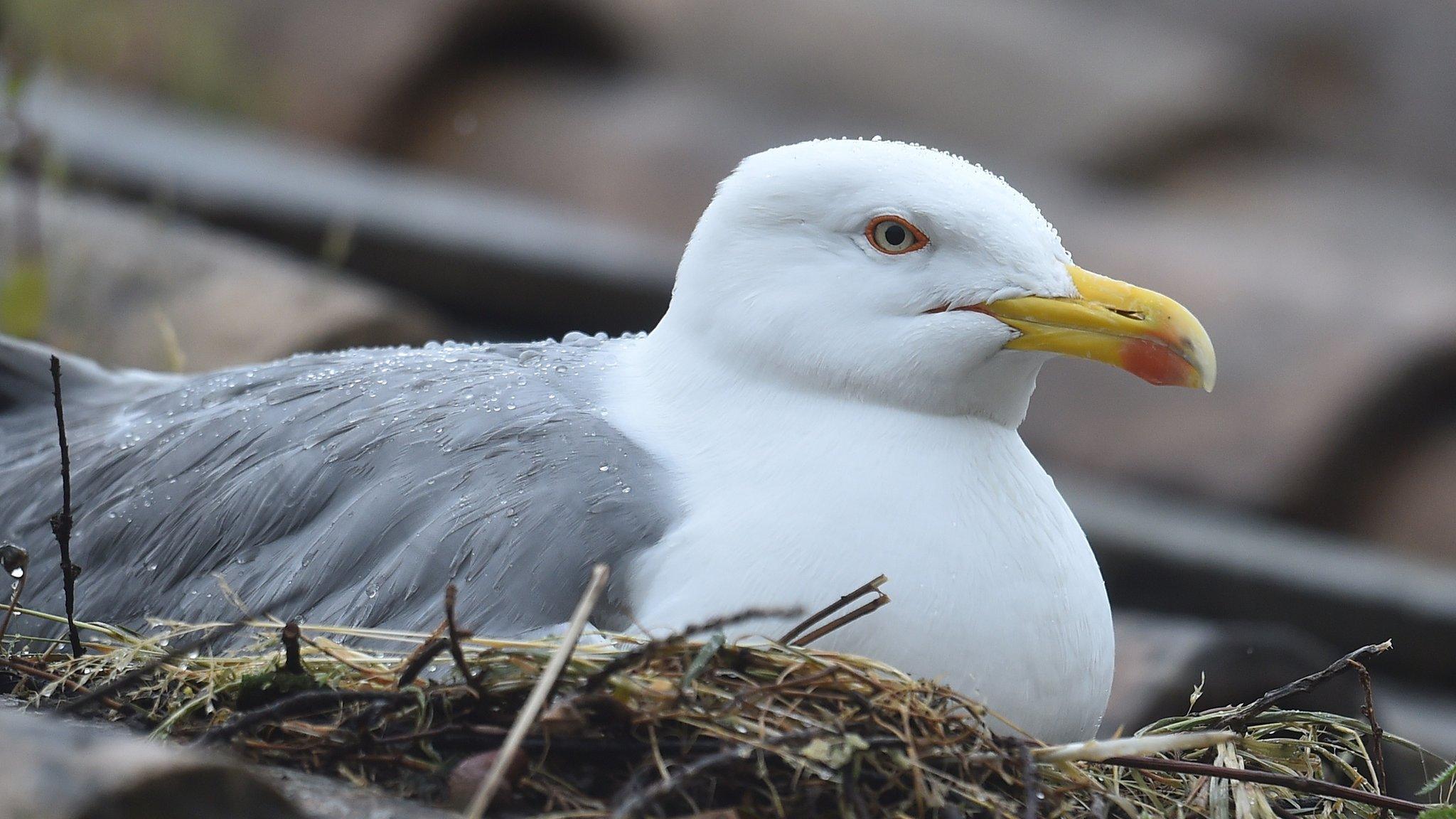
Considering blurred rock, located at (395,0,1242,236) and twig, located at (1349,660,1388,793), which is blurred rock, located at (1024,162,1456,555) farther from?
twig, located at (1349,660,1388,793)

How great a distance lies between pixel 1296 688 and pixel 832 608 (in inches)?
31.4

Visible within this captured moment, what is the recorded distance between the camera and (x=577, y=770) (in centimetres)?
194

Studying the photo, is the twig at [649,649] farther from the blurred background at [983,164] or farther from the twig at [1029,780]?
the blurred background at [983,164]

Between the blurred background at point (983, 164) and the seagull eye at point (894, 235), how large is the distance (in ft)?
8.35

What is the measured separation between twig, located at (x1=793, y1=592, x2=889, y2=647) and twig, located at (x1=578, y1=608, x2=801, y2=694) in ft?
0.46

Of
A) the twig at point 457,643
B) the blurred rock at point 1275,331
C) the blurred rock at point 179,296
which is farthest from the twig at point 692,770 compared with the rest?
the blurred rock at point 1275,331

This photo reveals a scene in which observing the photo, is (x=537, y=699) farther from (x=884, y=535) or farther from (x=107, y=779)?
(x=884, y=535)

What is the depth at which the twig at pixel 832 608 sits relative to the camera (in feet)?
6.68

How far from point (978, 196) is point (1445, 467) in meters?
5.64

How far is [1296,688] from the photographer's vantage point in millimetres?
2322

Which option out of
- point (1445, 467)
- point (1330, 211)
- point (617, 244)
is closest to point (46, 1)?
point (617, 244)

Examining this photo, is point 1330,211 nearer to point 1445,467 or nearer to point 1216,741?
point 1445,467

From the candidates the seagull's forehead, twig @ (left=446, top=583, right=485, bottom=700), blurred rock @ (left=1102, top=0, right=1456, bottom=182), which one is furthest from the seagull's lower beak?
blurred rock @ (left=1102, top=0, right=1456, bottom=182)

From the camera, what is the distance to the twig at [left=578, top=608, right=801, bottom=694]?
6.13 feet
